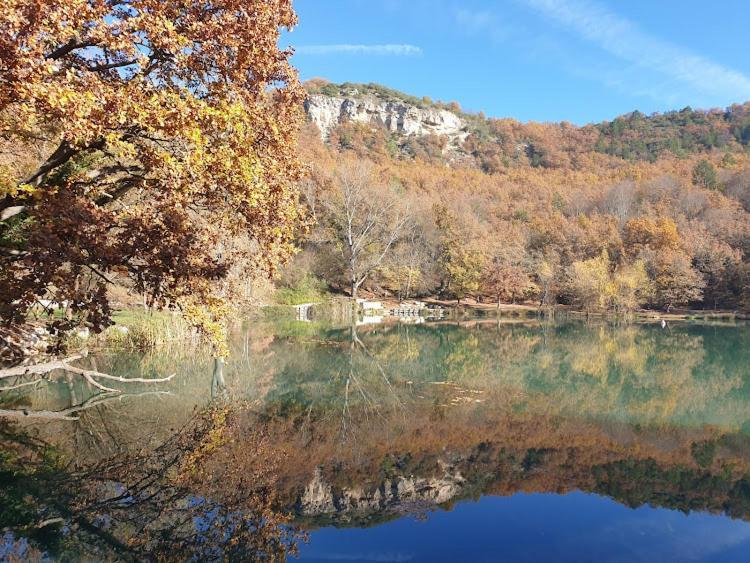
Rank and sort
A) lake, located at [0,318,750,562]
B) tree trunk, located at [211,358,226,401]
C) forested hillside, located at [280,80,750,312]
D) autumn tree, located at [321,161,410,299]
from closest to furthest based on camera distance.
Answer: lake, located at [0,318,750,562] < tree trunk, located at [211,358,226,401] < autumn tree, located at [321,161,410,299] < forested hillside, located at [280,80,750,312]

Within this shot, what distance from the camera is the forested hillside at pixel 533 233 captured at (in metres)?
40.9

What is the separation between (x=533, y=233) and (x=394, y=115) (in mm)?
62795

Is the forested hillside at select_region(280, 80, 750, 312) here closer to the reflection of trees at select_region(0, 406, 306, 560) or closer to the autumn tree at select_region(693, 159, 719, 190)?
the autumn tree at select_region(693, 159, 719, 190)

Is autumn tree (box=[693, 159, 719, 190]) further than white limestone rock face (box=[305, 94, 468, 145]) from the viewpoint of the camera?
No

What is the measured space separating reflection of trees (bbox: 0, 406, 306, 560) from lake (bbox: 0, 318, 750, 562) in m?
0.02

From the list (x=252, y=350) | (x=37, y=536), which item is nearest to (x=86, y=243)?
(x=37, y=536)

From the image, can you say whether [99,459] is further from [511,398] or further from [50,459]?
[511,398]

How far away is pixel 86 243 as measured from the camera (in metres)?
5.11

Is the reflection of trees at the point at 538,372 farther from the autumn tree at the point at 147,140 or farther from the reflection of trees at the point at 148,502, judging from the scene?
the autumn tree at the point at 147,140

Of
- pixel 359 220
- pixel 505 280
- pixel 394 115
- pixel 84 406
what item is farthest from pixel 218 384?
pixel 394 115

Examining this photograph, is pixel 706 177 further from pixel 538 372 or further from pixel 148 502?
pixel 148 502

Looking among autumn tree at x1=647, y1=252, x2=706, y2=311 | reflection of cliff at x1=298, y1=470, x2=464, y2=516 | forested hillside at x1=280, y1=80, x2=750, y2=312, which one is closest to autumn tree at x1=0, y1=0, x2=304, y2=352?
reflection of cliff at x1=298, y1=470, x2=464, y2=516

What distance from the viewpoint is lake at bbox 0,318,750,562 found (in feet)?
17.1

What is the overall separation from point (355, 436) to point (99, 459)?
3.63 m
